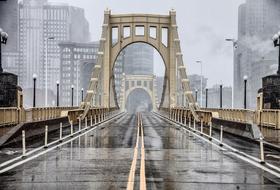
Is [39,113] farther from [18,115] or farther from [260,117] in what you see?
[260,117]

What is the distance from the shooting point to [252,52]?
150875 mm

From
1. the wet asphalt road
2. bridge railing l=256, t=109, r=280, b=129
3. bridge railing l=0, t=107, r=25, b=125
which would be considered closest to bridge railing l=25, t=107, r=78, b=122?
bridge railing l=0, t=107, r=25, b=125

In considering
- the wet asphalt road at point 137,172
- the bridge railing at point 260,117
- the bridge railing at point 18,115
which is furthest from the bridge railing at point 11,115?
the bridge railing at point 260,117

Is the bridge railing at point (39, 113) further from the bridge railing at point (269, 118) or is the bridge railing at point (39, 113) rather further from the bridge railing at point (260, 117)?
the bridge railing at point (269, 118)

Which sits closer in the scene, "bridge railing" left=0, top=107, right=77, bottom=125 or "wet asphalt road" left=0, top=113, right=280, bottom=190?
"wet asphalt road" left=0, top=113, right=280, bottom=190

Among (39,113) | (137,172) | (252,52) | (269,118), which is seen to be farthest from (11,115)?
(252,52)

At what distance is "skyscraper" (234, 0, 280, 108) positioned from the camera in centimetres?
13277

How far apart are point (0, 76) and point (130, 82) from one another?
534 feet

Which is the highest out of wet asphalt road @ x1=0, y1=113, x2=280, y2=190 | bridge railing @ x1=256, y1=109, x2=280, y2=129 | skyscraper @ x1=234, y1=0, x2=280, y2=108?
skyscraper @ x1=234, y1=0, x2=280, y2=108

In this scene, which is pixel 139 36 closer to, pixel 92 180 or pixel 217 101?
pixel 217 101

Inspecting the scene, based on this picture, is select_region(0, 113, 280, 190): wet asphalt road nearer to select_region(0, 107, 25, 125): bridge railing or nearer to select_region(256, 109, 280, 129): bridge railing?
select_region(0, 107, 25, 125): bridge railing

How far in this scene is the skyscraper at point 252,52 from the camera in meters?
133

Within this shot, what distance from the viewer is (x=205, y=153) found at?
700 inches

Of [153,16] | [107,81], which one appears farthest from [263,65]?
[107,81]
